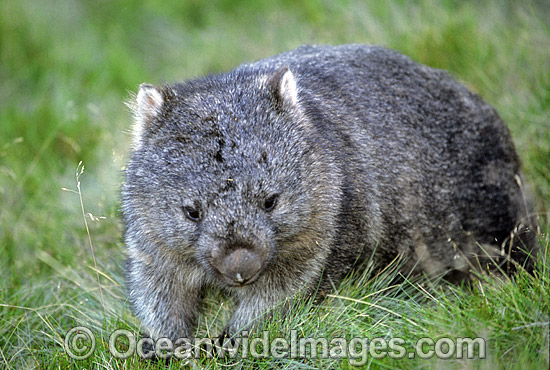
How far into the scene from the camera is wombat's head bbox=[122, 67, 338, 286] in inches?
159

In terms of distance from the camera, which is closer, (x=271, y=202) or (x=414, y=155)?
(x=271, y=202)

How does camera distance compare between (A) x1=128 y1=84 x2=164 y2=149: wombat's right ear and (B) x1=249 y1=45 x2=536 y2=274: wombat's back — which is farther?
(B) x1=249 y1=45 x2=536 y2=274: wombat's back

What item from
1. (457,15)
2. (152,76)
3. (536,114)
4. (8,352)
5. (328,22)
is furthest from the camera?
(152,76)

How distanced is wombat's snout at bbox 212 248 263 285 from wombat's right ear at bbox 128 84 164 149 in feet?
3.69

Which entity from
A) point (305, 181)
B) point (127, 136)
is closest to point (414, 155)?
point (305, 181)

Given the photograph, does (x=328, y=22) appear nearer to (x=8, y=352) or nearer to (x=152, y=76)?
(x=152, y=76)

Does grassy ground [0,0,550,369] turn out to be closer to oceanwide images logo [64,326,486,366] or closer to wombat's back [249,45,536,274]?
oceanwide images logo [64,326,486,366]

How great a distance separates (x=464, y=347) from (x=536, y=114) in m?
3.36

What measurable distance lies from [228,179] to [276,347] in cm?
108

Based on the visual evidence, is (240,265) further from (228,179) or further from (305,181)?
(305,181)

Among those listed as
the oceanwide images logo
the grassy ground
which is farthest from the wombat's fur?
the grassy ground

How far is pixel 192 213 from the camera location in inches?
164

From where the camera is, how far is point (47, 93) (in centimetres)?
955

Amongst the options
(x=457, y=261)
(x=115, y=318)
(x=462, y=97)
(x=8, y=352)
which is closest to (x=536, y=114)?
(x=462, y=97)
